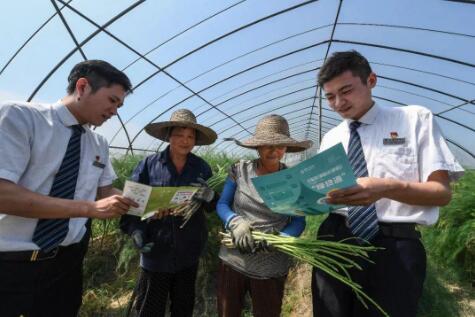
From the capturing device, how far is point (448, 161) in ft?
4.08

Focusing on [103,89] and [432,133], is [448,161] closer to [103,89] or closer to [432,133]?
[432,133]

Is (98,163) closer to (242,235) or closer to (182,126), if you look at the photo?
(182,126)

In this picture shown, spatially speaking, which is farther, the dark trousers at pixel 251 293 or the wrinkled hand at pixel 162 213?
the wrinkled hand at pixel 162 213

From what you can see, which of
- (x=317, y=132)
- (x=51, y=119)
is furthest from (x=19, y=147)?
(x=317, y=132)

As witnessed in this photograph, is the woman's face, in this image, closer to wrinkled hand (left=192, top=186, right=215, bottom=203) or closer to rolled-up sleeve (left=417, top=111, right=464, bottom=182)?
wrinkled hand (left=192, top=186, right=215, bottom=203)

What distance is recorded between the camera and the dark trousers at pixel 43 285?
1.43 metres

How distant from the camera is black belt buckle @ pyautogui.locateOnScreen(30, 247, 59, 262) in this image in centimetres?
147

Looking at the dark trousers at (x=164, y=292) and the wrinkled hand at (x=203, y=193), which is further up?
the wrinkled hand at (x=203, y=193)

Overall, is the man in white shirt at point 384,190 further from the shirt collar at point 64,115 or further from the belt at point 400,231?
the shirt collar at point 64,115

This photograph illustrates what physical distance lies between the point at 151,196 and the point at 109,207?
9.2 inches

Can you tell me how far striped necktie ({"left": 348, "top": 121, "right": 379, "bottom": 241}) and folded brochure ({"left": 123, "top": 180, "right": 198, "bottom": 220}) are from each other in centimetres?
92

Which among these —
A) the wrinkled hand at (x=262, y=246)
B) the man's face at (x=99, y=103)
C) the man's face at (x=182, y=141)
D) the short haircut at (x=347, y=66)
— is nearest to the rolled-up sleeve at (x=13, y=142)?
the man's face at (x=99, y=103)

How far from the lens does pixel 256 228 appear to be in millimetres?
1862

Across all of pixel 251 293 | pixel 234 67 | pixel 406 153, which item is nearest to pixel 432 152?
pixel 406 153
